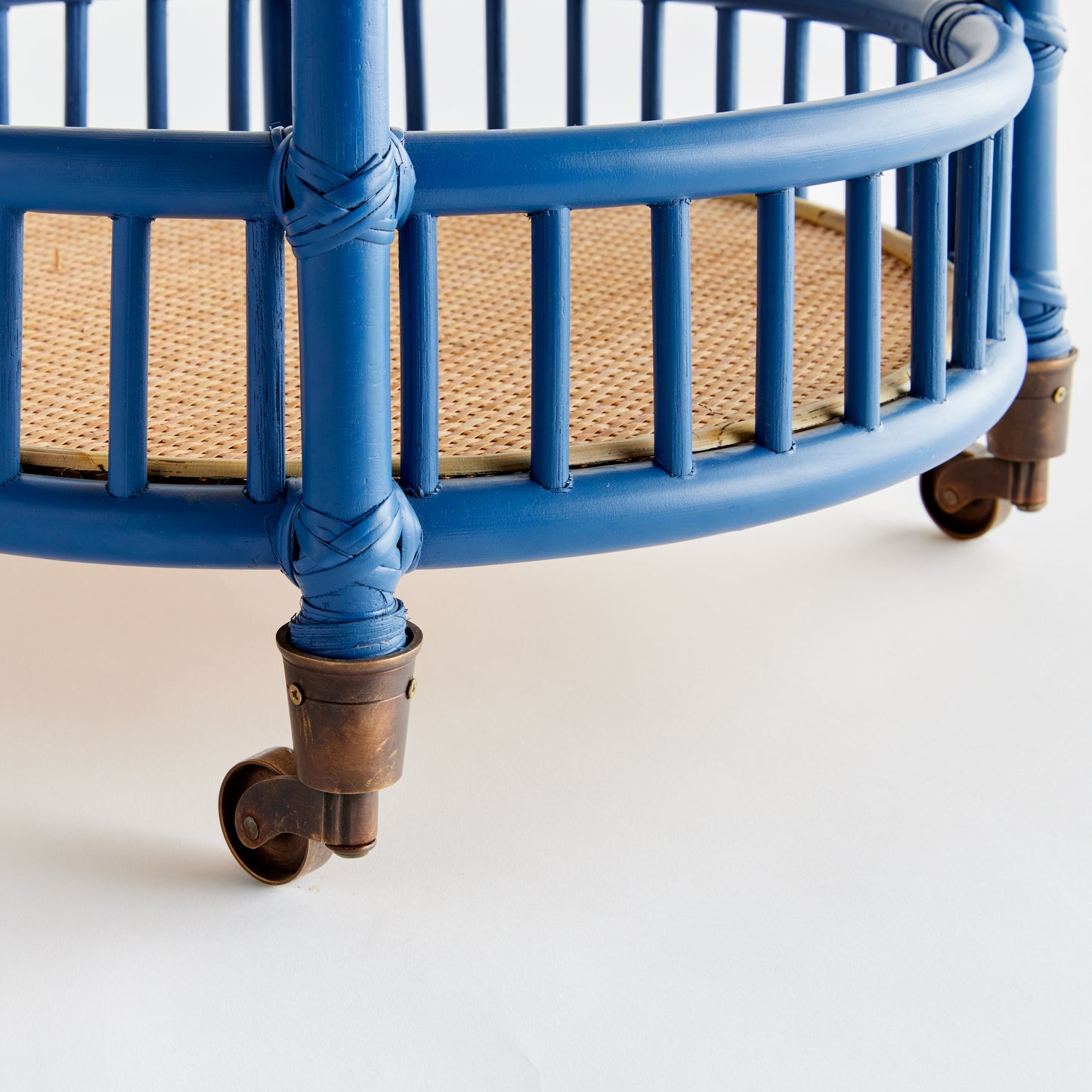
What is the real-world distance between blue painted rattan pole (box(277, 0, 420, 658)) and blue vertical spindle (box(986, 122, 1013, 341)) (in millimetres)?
551

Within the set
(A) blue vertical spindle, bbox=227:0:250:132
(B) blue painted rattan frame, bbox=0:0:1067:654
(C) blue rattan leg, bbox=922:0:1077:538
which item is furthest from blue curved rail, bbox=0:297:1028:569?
(A) blue vertical spindle, bbox=227:0:250:132

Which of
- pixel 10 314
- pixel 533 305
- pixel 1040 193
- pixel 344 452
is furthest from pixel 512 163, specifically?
pixel 1040 193

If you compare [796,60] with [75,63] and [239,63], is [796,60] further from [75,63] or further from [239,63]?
[75,63]

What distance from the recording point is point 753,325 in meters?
1.44

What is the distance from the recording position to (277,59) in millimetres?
1739

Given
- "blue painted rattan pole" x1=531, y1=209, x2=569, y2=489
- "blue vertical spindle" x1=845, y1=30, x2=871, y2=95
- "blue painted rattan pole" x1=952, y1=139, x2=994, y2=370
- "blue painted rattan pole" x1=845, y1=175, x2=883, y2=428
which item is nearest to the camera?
"blue painted rattan pole" x1=531, y1=209, x2=569, y2=489

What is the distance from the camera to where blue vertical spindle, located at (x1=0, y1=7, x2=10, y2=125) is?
1.77m

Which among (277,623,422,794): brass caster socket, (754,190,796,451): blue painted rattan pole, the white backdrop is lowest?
the white backdrop

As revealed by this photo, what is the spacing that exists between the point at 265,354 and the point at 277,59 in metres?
0.86

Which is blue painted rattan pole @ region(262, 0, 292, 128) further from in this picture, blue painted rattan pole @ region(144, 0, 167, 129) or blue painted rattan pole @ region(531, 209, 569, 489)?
blue painted rattan pole @ region(531, 209, 569, 489)

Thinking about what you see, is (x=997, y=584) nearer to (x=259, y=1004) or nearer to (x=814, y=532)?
(x=814, y=532)

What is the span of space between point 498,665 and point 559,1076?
0.53m

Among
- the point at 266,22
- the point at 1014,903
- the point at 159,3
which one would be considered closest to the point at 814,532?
the point at 1014,903

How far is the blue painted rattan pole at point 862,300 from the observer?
1088 millimetres
